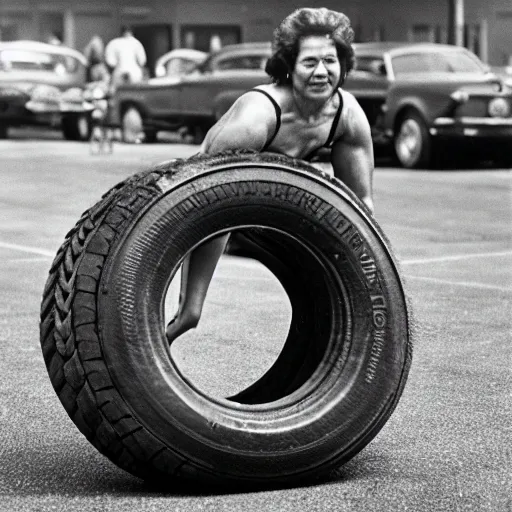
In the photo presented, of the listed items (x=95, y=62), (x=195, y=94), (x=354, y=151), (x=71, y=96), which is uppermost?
(x=354, y=151)

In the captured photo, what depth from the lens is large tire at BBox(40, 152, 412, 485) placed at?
157 inches

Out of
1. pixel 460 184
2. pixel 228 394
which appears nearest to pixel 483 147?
pixel 460 184

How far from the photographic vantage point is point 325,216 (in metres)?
4.22

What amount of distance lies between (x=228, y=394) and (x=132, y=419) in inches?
60.0

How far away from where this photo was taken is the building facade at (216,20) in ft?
137

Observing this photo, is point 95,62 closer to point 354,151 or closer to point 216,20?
point 216,20

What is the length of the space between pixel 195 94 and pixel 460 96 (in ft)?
17.7

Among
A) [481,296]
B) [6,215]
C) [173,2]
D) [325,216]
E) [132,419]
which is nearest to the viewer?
[132,419]

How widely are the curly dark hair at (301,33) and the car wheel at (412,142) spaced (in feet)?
44.3

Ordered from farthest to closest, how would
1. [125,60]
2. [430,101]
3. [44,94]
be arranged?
[125,60] < [44,94] < [430,101]

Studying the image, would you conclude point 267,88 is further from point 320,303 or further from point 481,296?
point 481,296

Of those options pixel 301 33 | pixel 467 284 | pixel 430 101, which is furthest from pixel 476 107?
pixel 301 33

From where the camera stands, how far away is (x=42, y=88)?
2550 cm

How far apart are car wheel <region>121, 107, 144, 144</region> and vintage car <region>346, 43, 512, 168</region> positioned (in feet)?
18.9
